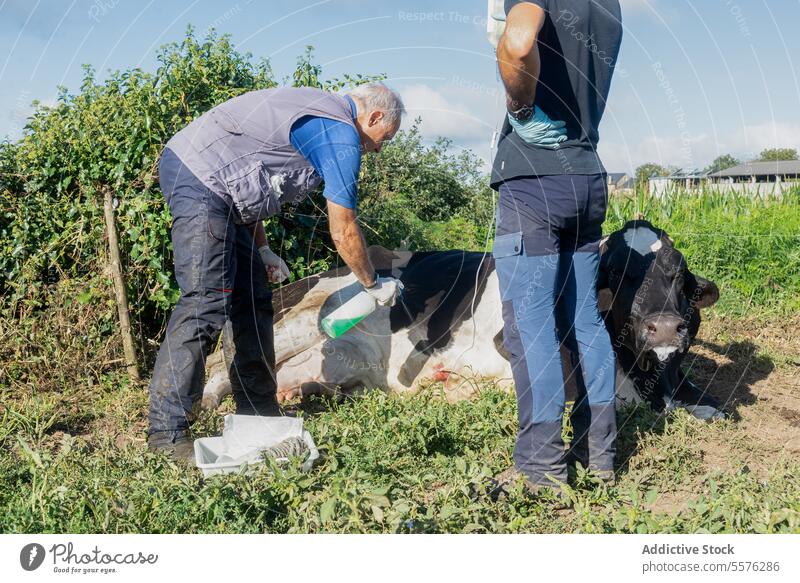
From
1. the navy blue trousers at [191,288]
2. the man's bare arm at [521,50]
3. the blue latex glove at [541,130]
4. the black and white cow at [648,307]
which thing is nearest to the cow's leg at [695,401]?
the black and white cow at [648,307]

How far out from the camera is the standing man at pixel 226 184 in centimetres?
429

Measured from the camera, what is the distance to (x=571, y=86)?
12.7 ft

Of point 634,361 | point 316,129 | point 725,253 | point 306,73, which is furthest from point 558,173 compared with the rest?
point 725,253

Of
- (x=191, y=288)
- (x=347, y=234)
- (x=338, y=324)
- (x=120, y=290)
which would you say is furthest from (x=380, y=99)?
(x=120, y=290)

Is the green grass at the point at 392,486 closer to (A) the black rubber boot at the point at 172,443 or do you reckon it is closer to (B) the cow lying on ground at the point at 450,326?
(A) the black rubber boot at the point at 172,443

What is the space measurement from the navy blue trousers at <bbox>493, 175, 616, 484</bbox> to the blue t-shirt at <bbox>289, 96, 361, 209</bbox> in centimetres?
79

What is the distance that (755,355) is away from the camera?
6.61 metres

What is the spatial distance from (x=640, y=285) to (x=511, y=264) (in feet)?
4.60

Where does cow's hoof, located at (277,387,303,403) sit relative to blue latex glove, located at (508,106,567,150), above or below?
below

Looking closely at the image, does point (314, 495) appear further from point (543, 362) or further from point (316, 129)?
point (316, 129)

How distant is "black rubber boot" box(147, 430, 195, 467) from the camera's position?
14.1 ft

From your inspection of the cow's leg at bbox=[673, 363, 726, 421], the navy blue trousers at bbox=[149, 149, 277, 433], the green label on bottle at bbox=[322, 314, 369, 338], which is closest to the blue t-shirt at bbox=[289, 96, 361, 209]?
the navy blue trousers at bbox=[149, 149, 277, 433]

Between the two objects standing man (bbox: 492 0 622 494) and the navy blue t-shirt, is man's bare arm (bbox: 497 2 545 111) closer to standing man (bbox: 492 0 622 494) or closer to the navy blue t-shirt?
standing man (bbox: 492 0 622 494)

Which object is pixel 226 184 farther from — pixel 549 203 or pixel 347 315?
pixel 549 203
